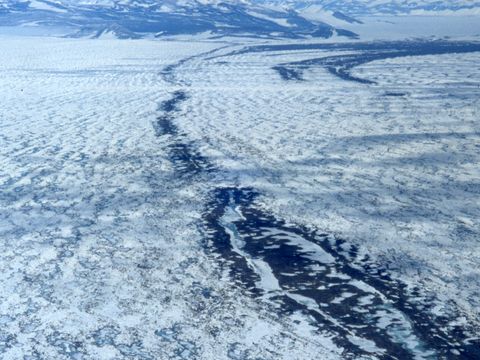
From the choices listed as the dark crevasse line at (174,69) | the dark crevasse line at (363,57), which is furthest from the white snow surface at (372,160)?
the dark crevasse line at (363,57)

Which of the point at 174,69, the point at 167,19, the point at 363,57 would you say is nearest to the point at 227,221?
the point at 174,69

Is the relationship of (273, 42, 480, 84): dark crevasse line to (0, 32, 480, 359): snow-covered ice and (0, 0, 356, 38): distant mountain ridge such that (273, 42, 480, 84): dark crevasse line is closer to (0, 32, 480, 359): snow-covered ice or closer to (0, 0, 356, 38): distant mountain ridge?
(0, 32, 480, 359): snow-covered ice

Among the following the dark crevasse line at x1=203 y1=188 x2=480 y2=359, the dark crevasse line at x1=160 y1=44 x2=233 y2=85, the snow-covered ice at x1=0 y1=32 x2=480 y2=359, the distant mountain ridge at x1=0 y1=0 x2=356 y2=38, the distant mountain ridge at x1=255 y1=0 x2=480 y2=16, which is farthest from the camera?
the distant mountain ridge at x1=255 y1=0 x2=480 y2=16

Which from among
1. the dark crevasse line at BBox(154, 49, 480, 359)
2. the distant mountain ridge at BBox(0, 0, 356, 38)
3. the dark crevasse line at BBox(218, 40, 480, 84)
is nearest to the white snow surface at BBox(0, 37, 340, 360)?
the dark crevasse line at BBox(154, 49, 480, 359)

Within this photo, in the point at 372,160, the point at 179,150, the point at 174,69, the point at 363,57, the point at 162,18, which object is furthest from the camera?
the point at 162,18

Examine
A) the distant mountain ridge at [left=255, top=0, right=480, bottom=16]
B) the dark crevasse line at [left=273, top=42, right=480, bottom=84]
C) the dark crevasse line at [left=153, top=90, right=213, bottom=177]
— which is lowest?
the dark crevasse line at [left=153, top=90, right=213, bottom=177]

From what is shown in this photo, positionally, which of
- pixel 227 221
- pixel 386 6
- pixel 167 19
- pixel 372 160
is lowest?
pixel 227 221

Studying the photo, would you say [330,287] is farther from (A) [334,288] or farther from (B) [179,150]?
(B) [179,150]
